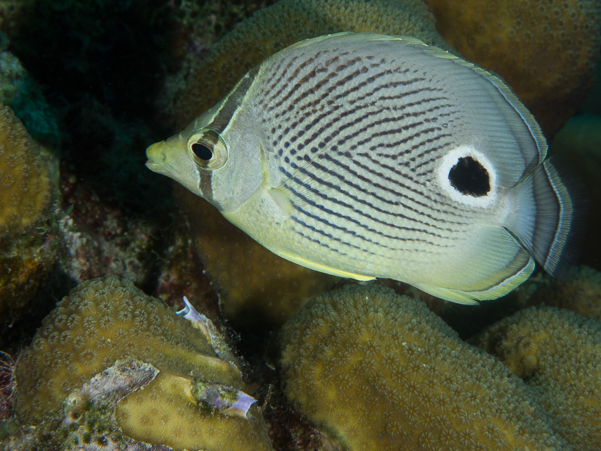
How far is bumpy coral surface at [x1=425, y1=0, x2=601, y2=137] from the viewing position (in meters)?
3.85

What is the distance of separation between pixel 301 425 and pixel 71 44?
14.5ft

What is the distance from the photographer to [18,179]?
2170mm

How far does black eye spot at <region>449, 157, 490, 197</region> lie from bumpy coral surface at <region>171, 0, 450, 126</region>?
1744mm

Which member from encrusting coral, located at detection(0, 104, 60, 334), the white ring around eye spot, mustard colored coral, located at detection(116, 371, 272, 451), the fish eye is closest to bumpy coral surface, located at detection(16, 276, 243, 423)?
mustard colored coral, located at detection(116, 371, 272, 451)

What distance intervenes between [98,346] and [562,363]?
9.65ft

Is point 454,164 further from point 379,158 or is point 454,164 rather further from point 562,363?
point 562,363

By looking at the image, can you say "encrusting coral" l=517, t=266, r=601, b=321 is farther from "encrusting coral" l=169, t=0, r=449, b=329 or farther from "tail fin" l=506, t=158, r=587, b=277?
"encrusting coral" l=169, t=0, r=449, b=329

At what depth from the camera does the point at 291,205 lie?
5.76ft

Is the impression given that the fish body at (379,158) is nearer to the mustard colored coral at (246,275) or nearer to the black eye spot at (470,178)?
the black eye spot at (470,178)

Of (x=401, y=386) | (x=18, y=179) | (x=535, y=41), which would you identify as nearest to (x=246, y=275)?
(x=401, y=386)

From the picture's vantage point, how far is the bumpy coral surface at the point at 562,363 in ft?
8.18

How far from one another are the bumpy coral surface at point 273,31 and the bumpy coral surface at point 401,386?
6.30 feet

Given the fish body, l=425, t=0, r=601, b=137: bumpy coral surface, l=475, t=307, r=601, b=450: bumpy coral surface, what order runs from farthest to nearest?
1. l=425, t=0, r=601, b=137: bumpy coral surface
2. l=475, t=307, r=601, b=450: bumpy coral surface
3. the fish body

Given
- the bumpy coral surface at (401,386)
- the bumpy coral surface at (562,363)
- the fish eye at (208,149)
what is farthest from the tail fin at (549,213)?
the fish eye at (208,149)
